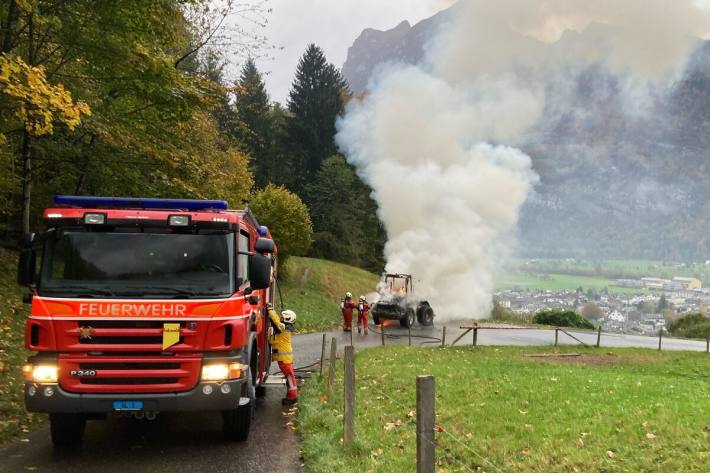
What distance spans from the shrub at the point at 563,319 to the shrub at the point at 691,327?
565 centimetres

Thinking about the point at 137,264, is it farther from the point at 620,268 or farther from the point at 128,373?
the point at 620,268

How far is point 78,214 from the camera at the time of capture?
7102mm

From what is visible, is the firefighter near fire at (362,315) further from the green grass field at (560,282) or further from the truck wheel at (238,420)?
the green grass field at (560,282)

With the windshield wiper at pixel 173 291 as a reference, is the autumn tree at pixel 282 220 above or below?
above


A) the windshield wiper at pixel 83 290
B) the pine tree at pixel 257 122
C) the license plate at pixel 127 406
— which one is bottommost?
the license plate at pixel 127 406

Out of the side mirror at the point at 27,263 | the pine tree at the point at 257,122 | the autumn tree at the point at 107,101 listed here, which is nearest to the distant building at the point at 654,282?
the pine tree at the point at 257,122

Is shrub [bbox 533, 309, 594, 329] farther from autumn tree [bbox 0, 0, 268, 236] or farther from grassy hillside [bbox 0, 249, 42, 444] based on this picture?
grassy hillside [bbox 0, 249, 42, 444]

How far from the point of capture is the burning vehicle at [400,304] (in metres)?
30.2

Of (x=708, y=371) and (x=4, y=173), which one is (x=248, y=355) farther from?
(x=708, y=371)

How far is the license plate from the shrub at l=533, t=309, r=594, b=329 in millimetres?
37440

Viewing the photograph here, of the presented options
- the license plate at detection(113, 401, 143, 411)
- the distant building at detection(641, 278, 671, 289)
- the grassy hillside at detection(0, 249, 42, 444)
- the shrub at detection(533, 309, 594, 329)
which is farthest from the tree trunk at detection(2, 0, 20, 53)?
the distant building at detection(641, 278, 671, 289)

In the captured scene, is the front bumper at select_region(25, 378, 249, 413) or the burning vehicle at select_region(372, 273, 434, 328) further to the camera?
the burning vehicle at select_region(372, 273, 434, 328)

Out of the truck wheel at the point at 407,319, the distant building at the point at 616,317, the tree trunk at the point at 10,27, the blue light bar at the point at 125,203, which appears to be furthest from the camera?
the distant building at the point at 616,317

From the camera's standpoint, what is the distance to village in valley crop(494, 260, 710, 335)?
50.9 m
